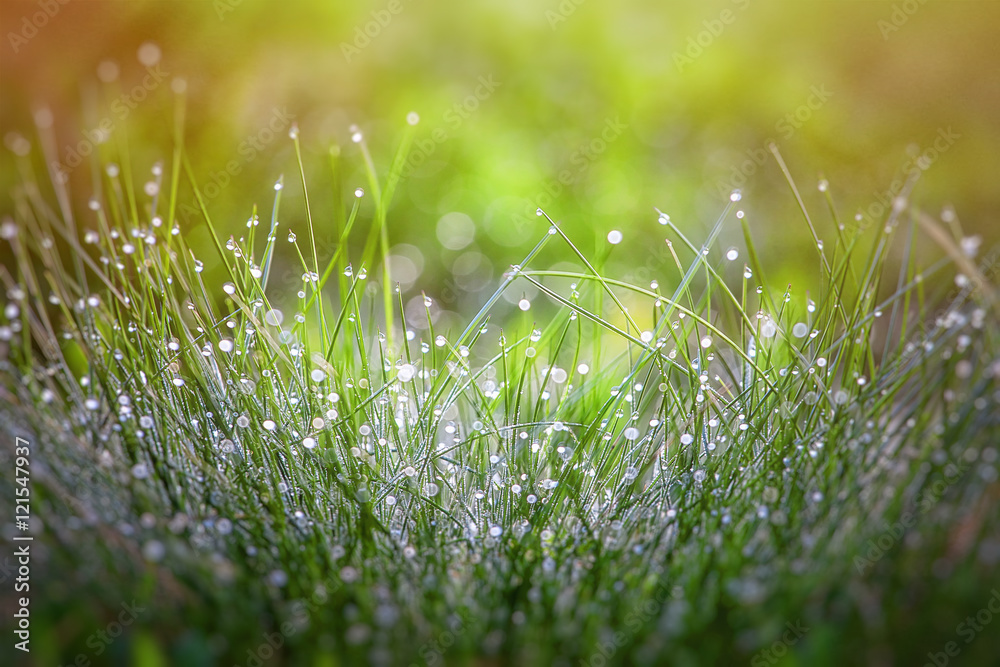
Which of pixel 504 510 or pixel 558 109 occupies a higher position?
pixel 558 109

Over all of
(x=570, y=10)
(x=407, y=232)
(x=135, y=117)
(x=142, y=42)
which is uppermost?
(x=570, y=10)

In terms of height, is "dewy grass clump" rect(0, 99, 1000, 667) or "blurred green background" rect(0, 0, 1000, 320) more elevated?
"blurred green background" rect(0, 0, 1000, 320)

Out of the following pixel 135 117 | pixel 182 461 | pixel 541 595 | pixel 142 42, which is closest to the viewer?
pixel 541 595

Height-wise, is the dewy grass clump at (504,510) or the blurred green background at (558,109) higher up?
the blurred green background at (558,109)

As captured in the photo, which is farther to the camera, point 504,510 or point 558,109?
A: point 558,109

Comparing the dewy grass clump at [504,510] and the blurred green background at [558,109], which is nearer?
the dewy grass clump at [504,510]

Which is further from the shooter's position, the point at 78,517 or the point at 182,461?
Answer: the point at 182,461

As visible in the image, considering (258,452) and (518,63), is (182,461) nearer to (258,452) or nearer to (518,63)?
(258,452)

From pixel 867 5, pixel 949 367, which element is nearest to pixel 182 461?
pixel 949 367
